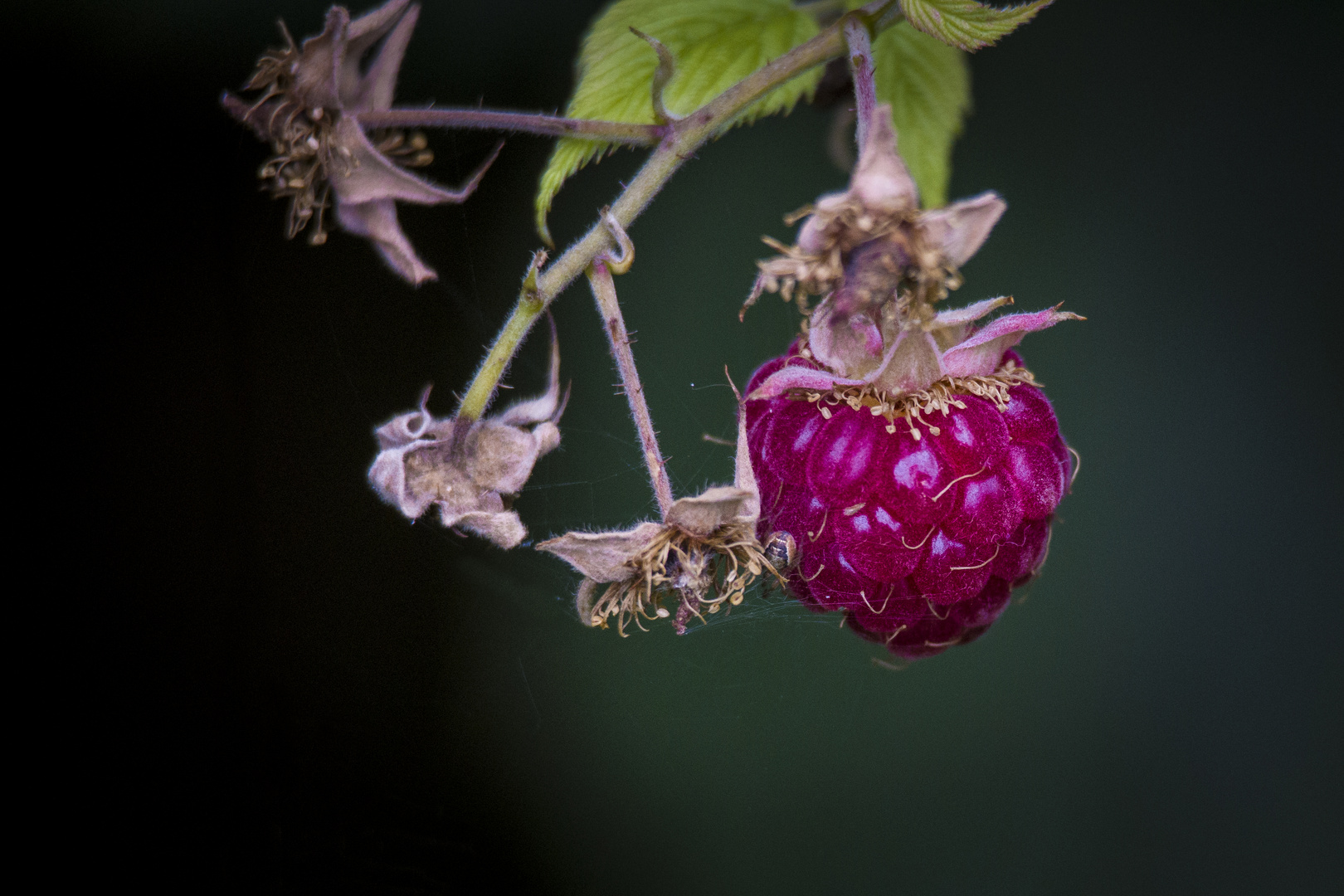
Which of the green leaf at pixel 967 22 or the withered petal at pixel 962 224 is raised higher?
the green leaf at pixel 967 22

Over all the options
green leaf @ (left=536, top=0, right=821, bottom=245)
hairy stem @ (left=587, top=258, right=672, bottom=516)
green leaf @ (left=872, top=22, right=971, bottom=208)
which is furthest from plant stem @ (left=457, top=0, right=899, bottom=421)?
green leaf @ (left=872, top=22, right=971, bottom=208)

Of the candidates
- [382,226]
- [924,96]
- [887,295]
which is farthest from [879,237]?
[924,96]

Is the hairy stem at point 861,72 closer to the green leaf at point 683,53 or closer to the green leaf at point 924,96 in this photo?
the green leaf at point 683,53

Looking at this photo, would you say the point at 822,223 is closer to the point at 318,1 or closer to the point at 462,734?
the point at 318,1

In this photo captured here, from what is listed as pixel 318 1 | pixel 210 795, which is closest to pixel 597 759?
pixel 210 795

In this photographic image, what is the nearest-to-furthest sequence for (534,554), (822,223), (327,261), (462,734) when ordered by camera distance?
1. (822,223)
2. (534,554)
3. (327,261)
4. (462,734)

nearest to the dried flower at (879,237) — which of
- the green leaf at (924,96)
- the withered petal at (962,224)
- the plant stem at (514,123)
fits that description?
the withered petal at (962,224)
